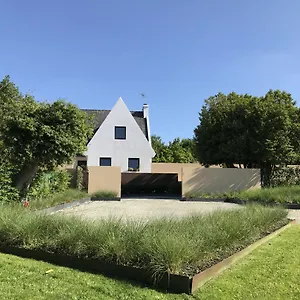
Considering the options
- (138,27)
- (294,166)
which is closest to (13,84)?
(138,27)

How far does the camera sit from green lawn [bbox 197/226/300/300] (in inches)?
170

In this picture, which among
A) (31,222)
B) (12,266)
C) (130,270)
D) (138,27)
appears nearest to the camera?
(130,270)

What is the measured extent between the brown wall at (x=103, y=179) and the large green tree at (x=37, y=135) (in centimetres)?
626

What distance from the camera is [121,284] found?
4.50 m

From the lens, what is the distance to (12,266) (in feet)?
16.8

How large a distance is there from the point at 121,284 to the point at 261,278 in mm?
1975

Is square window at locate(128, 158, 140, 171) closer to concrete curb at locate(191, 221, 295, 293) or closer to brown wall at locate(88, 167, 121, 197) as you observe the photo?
brown wall at locate(88, 167, 121, 197)

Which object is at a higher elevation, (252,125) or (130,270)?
(252,125)

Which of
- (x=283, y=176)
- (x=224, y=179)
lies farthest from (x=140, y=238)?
(x=283, y=176)

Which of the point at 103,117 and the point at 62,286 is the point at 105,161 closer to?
the point at 103,117

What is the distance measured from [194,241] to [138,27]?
9706 millimetres

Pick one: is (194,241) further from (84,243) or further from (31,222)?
(31,222)

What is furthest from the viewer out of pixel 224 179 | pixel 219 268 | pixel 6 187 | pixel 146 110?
pixel 146 110

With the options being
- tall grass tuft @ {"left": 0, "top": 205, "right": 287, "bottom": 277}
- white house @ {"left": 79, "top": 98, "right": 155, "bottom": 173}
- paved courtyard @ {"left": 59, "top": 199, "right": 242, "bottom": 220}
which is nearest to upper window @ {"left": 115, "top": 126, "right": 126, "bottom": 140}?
white house @ {"left": 79, "top": 98, "right": 155, "bottom": 173}
